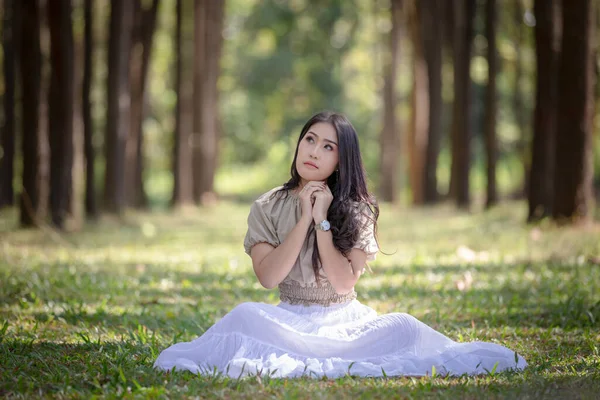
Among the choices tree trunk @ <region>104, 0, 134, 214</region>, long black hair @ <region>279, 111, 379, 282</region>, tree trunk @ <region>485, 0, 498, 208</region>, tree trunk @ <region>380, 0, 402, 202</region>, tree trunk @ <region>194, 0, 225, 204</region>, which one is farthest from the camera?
tree trunk @ <region>380, 0, 402, 202</region>

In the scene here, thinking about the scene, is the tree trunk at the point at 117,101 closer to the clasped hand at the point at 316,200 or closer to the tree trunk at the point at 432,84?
the tree trunk at the point at 432,84

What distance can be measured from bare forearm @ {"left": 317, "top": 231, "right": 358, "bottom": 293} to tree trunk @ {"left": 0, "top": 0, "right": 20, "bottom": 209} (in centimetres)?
1805

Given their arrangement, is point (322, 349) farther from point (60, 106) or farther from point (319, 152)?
point (60, 106)

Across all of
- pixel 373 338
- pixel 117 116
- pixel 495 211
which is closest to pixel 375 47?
pixel 495 211

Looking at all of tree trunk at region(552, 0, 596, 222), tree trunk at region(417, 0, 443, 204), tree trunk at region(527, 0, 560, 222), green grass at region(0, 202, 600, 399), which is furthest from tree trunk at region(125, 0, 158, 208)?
tree trunk at region(552, 0, 596, 222)

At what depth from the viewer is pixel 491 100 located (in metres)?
20.9

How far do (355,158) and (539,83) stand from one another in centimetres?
1115

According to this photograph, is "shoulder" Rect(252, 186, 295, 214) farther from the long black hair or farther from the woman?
the long black hair

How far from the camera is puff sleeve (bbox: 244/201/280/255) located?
15.8ft

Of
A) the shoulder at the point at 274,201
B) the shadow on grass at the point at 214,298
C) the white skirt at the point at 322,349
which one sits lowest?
the shadow on grass at the point at 214,298

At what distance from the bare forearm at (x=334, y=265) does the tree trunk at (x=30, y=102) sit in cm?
1060

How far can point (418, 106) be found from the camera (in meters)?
26.5

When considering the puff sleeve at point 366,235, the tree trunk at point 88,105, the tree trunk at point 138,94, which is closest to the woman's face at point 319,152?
the puff sleeve at point 366,235

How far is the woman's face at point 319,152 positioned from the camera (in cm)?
476
